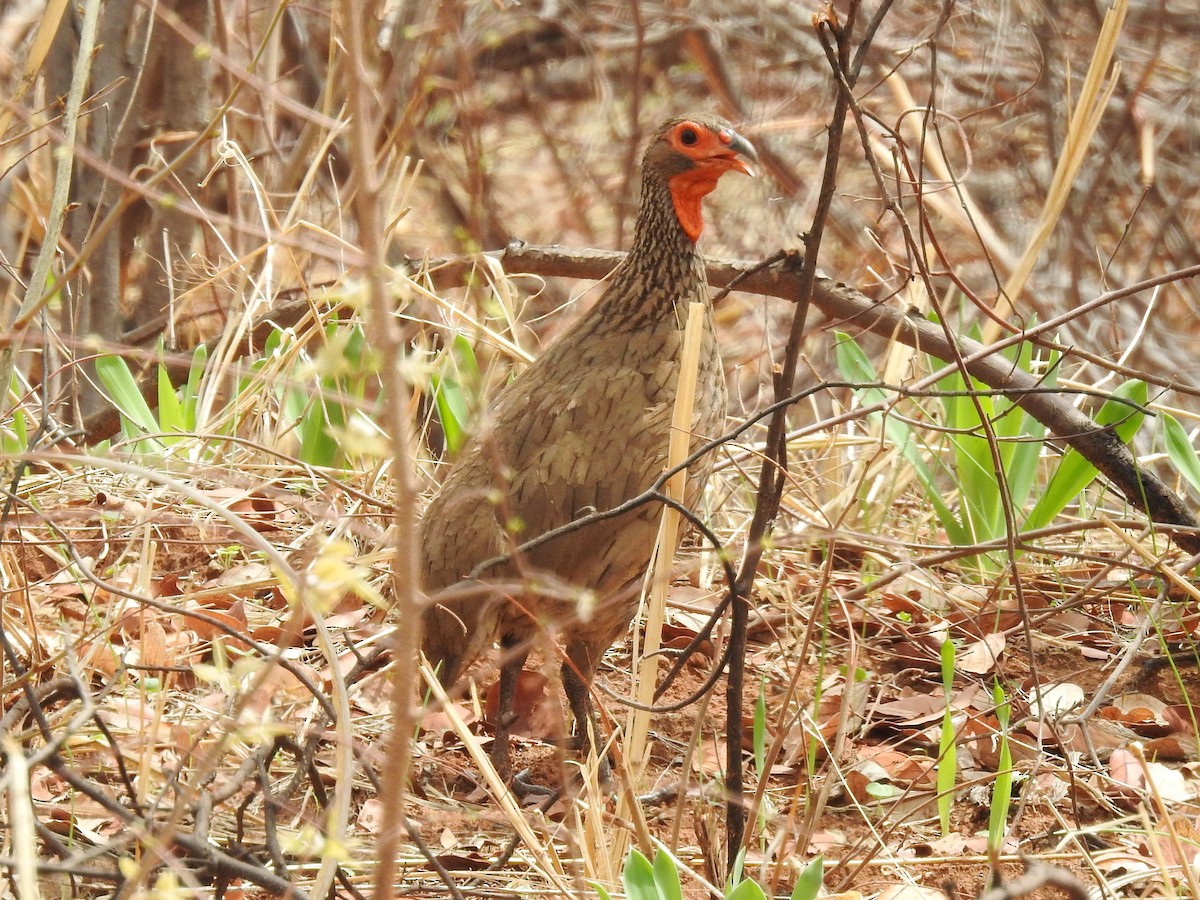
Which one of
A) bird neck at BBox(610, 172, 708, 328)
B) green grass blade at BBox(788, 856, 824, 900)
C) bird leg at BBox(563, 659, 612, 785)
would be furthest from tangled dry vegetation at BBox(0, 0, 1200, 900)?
bird neck at BBox(610, 172, 708, 328)

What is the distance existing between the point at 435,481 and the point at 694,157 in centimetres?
140

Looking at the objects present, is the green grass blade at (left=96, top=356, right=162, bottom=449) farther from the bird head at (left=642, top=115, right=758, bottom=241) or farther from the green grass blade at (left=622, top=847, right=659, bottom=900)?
the green grass blade at (left=622, top=847, right=659, bottom=900)

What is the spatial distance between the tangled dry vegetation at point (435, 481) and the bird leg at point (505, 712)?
0.12 meters

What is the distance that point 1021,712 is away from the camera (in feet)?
11.4

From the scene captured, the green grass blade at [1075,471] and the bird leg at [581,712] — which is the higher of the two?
the green grass blade at [1075,471]

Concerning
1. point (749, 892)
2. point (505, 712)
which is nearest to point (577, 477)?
point (505, 712)

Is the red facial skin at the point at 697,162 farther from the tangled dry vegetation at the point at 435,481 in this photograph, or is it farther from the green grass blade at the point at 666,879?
the green grass blade at the point at 666,879

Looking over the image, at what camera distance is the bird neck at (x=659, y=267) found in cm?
382

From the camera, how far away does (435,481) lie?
4535 mm

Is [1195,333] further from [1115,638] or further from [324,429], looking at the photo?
[324,429]

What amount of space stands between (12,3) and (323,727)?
5.80m

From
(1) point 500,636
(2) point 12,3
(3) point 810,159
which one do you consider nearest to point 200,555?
(1) point 500,636

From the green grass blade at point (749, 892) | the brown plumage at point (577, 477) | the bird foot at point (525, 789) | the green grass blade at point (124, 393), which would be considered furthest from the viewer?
the green grass blade at point (124, 393)

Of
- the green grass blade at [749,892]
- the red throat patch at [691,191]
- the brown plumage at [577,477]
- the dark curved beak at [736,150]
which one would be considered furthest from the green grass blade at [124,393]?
the green grass blade at [749,892]
